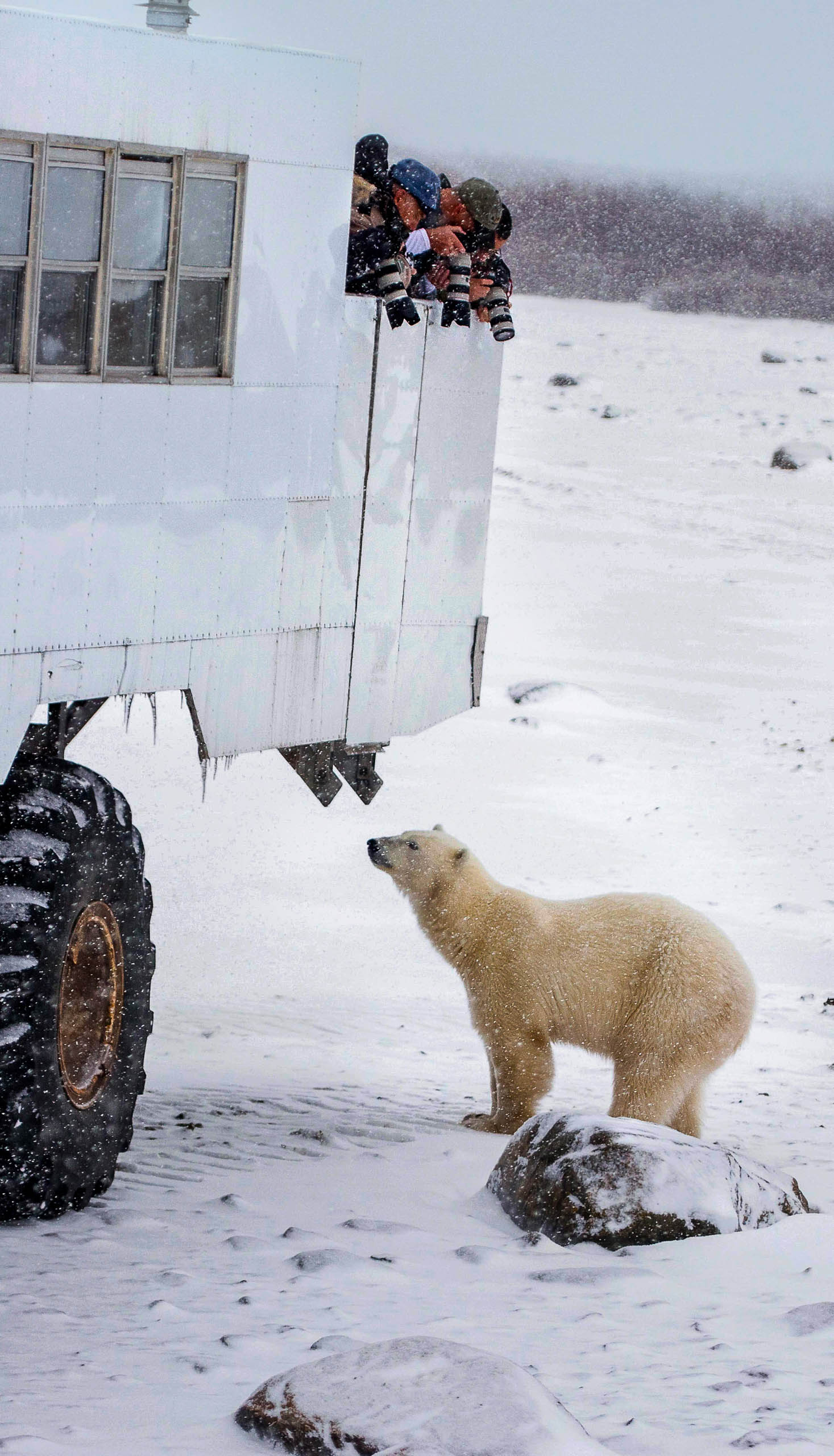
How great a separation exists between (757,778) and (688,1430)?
11117 mm

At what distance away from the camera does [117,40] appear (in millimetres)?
5629

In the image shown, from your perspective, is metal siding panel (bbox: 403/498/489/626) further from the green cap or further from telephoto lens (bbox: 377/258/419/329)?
the green cap

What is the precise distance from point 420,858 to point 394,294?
244 centimetres

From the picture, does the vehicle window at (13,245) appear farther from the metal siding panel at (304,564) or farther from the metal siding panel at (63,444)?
the metal siding panel at (304,564)

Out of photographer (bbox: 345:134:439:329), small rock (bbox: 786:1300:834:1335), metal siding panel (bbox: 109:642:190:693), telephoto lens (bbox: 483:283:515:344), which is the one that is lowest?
small rock (bbox: 786:1300:834:1335)

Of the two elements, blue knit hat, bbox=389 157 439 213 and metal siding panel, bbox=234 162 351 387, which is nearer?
metal siding panel, bbox=234 162 351 387

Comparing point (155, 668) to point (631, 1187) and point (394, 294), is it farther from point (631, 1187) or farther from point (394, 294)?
point (631, 1187)

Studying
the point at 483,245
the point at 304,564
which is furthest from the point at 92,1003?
the point at 483,245

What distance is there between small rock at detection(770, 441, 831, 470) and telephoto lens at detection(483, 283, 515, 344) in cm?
2493

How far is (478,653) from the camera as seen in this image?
7871mm

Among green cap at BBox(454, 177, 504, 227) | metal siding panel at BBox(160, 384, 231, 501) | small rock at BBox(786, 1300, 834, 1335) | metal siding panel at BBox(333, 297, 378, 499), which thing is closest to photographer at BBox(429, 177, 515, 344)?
green cap at BBox(454, 177, 504, 227)

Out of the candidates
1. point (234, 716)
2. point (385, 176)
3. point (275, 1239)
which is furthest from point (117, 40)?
point (275, 1239)

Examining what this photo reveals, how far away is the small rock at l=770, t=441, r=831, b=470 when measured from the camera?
104 ft

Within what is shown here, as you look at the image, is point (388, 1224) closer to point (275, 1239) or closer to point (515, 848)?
point (275, 1239)
